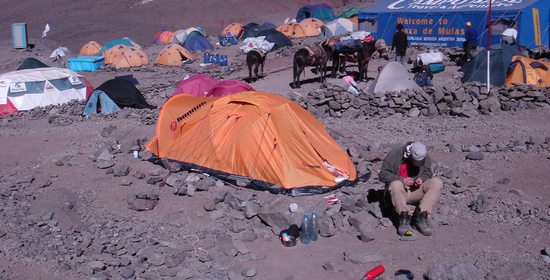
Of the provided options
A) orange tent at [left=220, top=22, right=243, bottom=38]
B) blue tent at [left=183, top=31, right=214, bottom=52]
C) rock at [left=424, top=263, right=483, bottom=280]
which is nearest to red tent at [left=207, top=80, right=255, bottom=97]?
rock at [left=424, top=263, right=483, bottom=280]

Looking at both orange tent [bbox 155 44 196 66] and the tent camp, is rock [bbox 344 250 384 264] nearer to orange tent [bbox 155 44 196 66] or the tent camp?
the tent camp

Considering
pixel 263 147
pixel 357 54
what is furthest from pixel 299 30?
pixel 263 147

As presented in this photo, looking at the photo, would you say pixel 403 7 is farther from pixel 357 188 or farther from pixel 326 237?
pixel 326 237

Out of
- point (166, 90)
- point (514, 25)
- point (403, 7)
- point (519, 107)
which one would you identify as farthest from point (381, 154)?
point (403, 7)

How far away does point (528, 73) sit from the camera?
588 inches

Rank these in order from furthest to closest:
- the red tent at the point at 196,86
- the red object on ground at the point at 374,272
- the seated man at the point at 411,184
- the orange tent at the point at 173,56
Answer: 1. the orange tent at the point at 173,56
2. the red tent at the point at 196,86
3. the seated man at the point at 411,184
4. the red object on ground at the point at 374,272

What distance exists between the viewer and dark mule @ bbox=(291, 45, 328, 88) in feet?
59.2

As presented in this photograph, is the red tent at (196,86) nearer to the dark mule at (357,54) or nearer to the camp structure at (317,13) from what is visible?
the dark mule at (357,54)

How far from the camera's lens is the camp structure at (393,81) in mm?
14773

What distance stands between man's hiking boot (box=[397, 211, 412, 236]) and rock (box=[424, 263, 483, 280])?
1035 mm

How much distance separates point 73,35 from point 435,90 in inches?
1328

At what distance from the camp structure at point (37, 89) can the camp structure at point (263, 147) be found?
35.5 feet

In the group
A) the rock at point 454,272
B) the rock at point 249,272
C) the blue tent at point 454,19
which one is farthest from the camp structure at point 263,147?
the blue tent at point 454,19

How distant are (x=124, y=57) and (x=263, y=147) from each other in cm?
2178
